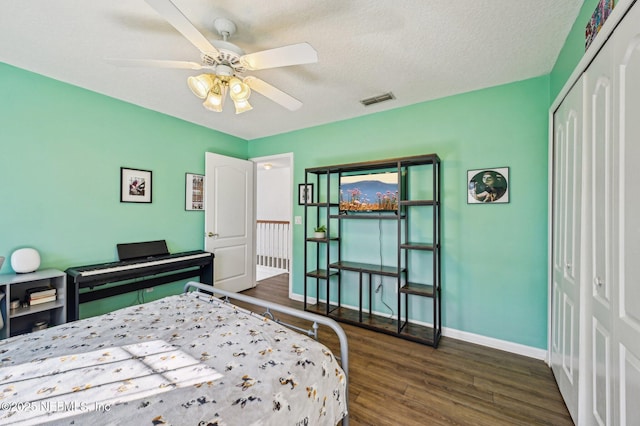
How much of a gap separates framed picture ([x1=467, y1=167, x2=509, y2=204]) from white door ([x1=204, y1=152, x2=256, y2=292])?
3.20 metres

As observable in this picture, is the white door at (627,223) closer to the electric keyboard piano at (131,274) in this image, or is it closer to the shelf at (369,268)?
the shelf at (369,268)

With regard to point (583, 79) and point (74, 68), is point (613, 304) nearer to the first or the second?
point (583, 79)

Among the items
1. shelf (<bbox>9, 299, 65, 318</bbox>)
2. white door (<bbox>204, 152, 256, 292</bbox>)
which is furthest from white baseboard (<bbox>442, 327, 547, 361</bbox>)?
shelf (<bbox>9, 299, 65, 318</bbox>)

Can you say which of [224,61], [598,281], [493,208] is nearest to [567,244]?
[598,281]

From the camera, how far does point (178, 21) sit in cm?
123

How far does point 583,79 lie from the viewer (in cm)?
149

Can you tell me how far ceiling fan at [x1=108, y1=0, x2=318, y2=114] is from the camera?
4.34ft

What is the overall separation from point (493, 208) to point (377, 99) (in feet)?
5.42

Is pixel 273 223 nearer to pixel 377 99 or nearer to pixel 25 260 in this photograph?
pixel 377 99

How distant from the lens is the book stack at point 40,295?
2.21m

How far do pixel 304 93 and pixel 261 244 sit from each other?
4.22 metres

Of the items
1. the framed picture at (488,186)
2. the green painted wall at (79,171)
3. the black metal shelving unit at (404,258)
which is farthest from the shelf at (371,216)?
the green painted wall at (79,171)

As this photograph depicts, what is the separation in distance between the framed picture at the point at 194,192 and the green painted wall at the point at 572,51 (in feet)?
13.0

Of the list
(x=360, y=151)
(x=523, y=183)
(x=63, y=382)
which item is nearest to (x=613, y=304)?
(x=523, y=183)
